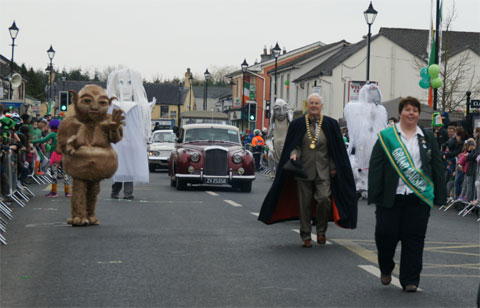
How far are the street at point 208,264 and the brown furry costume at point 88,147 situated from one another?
1.26ft

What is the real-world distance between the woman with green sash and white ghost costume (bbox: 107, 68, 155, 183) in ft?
30.7

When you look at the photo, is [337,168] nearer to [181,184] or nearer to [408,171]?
[408,171]

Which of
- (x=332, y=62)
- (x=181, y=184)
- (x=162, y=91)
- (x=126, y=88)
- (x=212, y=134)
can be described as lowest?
(x=181, y=184)

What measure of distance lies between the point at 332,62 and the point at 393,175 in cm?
6157

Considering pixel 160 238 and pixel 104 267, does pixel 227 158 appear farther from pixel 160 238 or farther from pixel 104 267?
pixel 104 267

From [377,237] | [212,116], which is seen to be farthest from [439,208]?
[212,116]

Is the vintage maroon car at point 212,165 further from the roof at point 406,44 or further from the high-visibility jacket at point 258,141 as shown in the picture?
the roof at point 406,44

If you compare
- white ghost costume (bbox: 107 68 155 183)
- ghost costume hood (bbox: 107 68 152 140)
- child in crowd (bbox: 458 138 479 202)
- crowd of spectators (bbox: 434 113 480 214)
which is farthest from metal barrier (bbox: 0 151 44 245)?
child in crowd (bbox: 458 138 479 202)

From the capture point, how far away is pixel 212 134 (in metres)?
22.8

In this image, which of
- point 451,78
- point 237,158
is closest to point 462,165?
point 237,158

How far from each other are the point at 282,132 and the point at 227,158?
505 cm

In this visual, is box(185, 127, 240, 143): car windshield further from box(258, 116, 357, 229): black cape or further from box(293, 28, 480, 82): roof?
box(293, 28, 480, 82): roof

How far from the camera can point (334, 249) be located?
1020 centimetres

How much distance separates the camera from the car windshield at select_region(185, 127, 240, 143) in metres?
22.6
